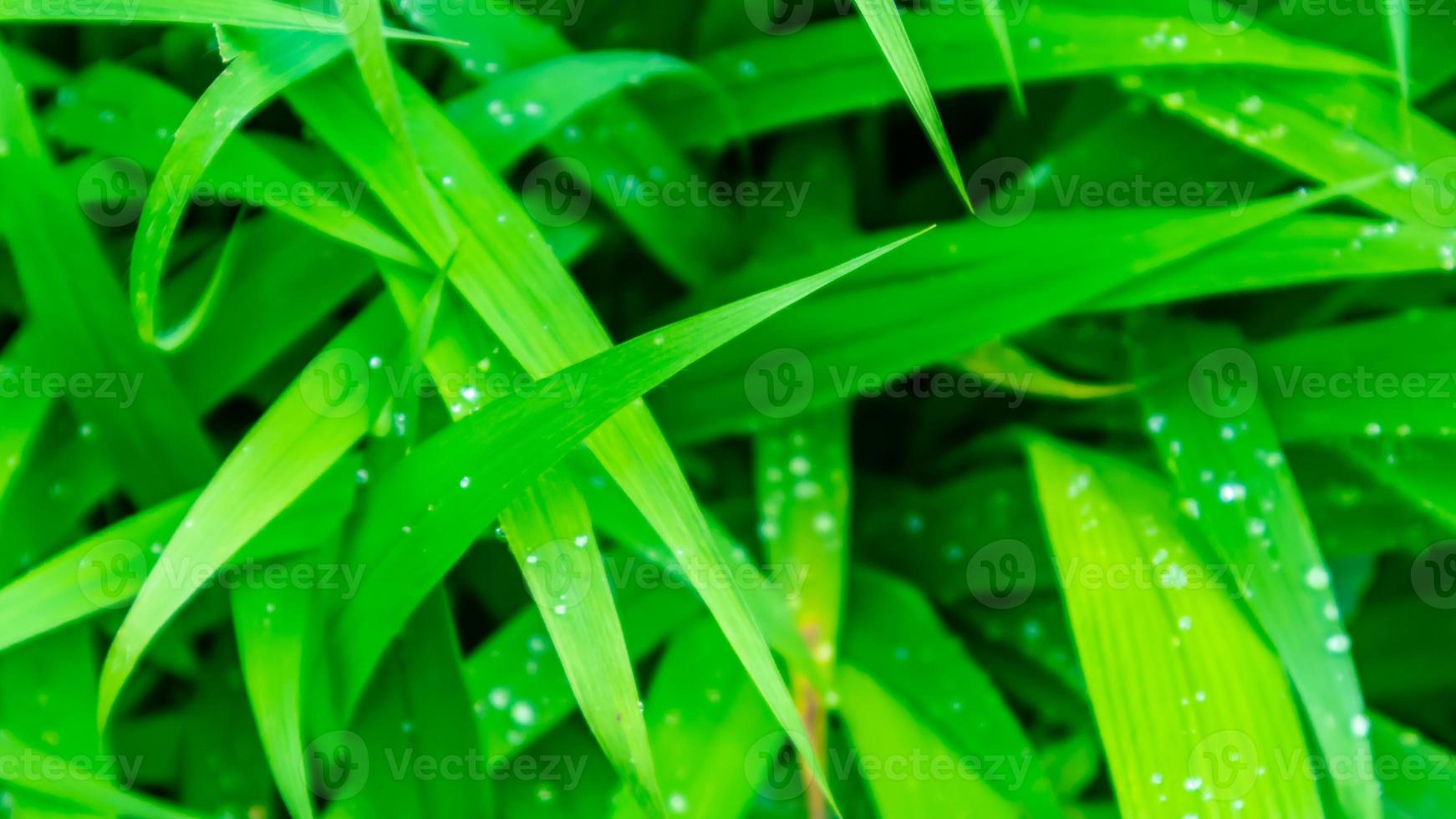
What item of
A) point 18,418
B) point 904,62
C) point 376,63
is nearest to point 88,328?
point 18,418

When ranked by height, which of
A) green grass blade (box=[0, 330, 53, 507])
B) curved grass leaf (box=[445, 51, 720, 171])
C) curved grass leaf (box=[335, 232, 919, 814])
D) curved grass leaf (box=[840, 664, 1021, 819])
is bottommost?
curved grass leaf (box=[840, 664, 1021, 819])

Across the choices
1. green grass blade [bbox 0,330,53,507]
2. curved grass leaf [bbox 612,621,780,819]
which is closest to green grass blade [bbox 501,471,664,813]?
curved grass leaf [bbox 612,621,780,819]

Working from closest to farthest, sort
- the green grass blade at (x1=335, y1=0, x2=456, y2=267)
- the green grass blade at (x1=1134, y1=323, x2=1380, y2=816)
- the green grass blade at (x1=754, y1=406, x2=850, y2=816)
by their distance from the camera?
the green grass blade at (x1=335, y1=0, x2=456, y2=267), the green grass blade at (x1=1134, y1=323, x2=1380, y2=816), the green grass blade at (x1=754, y1=406, x2=850, y2=816)

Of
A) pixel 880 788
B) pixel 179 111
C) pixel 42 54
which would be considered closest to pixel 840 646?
pixel 880 788

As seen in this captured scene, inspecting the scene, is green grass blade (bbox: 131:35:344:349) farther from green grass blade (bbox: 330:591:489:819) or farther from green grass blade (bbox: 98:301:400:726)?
green grass blade (bbox: 330:591:489:819)

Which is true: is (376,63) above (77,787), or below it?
above

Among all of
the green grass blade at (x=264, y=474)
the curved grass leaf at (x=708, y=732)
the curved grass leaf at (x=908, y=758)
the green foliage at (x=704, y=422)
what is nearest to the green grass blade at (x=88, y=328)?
the green foliage at (x=704, y=422)

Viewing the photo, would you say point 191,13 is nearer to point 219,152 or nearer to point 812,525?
point 219,152
